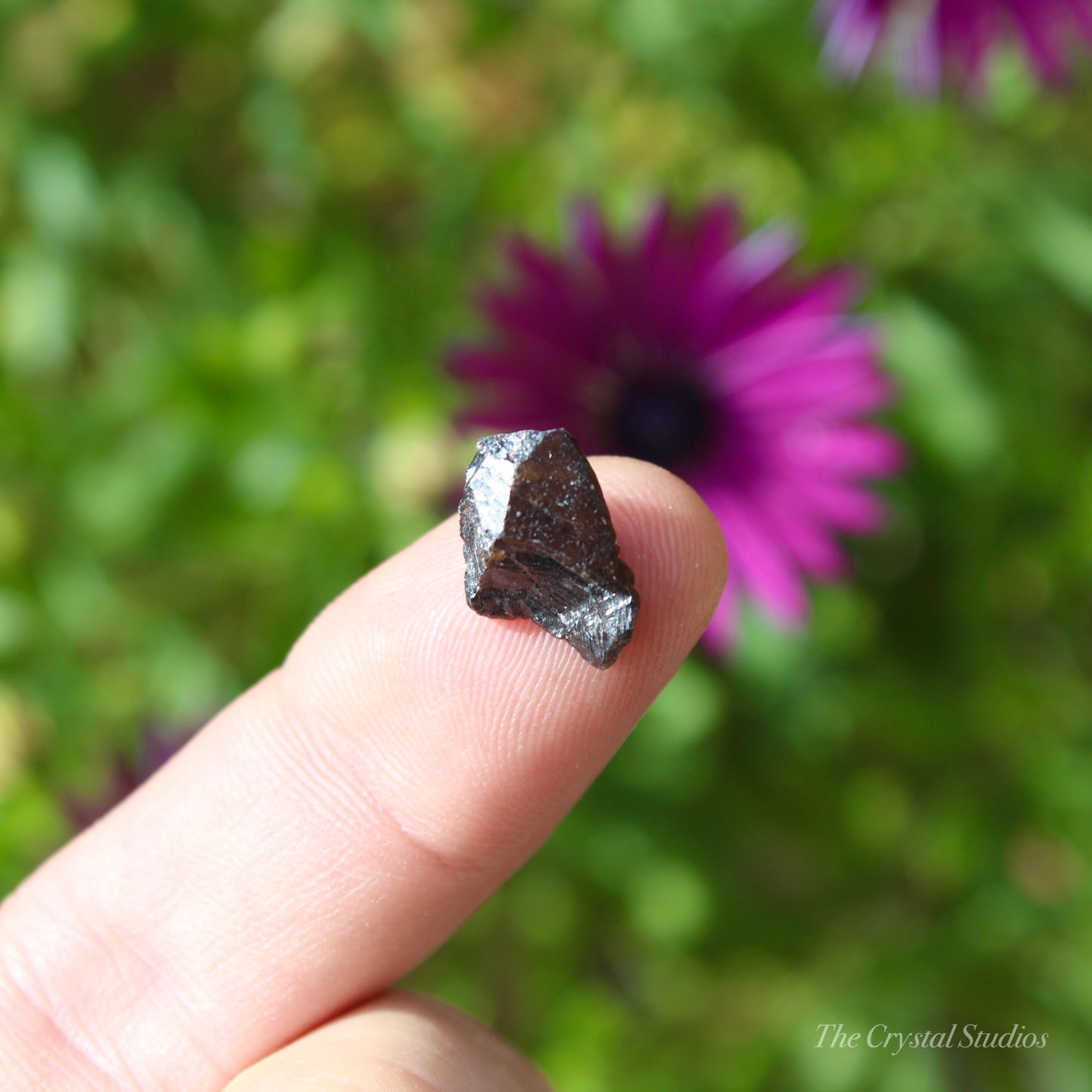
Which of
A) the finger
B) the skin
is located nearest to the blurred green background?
the skin

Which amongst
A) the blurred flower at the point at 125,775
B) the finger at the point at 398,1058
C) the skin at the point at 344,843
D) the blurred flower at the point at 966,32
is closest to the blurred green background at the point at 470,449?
the blurred flower at the point at 125,775

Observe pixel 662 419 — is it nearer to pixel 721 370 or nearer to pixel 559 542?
pixel 721 370

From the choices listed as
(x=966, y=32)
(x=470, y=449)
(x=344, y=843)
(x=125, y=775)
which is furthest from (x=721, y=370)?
(x=125, y=775)

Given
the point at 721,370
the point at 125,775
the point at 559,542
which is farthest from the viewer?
the point at 125,775

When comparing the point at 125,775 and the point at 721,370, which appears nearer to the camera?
the point at 721,370

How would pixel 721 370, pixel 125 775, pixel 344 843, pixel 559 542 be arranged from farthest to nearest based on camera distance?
pixel 125 775, pixel 721 370, pixel 344 843, pixel 559 542

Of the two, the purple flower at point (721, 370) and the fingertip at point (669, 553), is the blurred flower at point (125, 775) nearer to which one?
the purple flower at point (721, 370)
